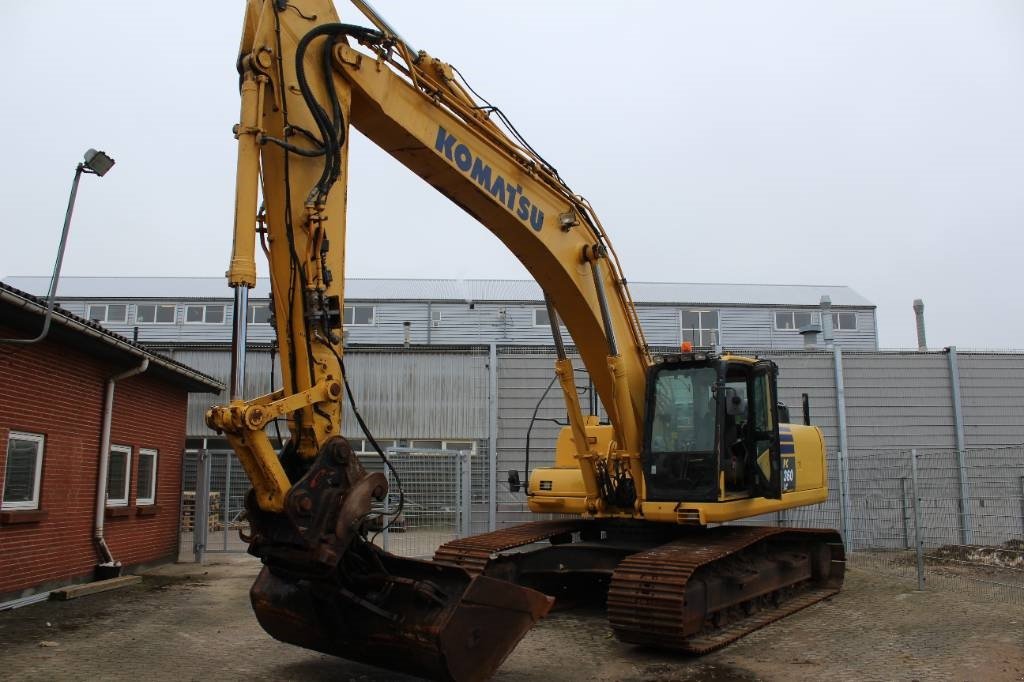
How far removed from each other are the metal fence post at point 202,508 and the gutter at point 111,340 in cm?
129

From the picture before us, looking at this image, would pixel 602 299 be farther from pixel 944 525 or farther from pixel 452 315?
pixel 452 315

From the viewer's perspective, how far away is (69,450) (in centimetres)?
1006

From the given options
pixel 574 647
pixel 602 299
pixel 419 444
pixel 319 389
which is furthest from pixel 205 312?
pixel 319 389

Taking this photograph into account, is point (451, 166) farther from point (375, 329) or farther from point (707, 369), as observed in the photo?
point (375, 329)

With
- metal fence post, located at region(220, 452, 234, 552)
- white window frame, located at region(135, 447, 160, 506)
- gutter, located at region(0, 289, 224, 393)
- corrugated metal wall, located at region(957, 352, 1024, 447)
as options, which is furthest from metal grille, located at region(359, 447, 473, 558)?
corrugated metal wall, located at region(957, 352, 1024, 447)

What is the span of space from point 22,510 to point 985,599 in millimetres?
10844

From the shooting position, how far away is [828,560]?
409 inches

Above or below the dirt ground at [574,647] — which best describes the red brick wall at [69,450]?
above

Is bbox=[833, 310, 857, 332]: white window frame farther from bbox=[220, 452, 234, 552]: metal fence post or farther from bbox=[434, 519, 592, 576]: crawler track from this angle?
bbox=[434, 519, 592, 576]: crawler track

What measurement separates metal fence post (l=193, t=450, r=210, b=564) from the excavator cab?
8510 millimetres

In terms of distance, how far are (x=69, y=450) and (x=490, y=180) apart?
6.66m

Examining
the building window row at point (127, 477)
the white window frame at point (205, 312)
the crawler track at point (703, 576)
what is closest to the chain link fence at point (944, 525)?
the crawler track at point (703, 576)

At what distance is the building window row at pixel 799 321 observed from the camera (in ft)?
102

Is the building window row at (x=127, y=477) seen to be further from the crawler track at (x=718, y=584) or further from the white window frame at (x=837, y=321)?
the white window frame at (x=837, y=321)
